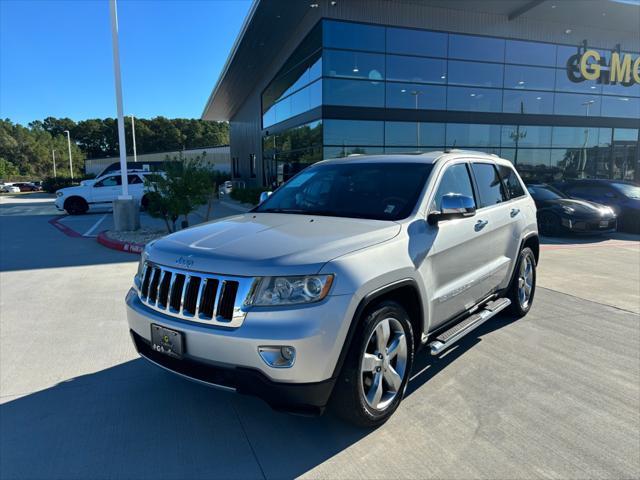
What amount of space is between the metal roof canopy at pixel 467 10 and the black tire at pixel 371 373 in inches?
643

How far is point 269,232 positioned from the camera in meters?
3.11

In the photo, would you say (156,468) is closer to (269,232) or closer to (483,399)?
(269,232)

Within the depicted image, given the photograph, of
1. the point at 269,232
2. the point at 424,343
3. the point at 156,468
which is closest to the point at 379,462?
the point at 424,343

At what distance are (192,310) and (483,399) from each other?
2.24m

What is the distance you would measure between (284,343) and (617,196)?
1395 cm

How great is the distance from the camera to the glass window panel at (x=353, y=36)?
1691cm

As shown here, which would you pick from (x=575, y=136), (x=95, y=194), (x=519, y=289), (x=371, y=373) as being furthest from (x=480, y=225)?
(x=575, y=136)

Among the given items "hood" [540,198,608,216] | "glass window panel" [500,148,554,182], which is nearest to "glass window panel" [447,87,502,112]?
"glass window panel" [500,148,554,182]

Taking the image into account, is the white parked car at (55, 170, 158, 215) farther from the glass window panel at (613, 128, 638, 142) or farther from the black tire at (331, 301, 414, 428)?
the glass window panel at (613, 128, 638, 142)

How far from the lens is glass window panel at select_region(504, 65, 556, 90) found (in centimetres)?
2025

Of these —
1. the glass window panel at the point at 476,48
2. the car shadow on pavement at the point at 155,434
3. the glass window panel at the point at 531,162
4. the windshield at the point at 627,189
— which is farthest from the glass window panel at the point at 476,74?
the car shadow on pavement at the point at 155,434

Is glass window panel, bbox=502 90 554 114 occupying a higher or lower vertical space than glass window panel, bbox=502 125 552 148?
higher

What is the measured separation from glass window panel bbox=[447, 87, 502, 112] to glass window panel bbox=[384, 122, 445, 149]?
118 centimetres

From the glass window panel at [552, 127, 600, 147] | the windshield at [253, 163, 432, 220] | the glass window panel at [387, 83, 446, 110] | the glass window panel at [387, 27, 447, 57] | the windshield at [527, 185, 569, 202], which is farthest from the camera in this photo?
the glass window panel at [552, 127, 600, 147]
